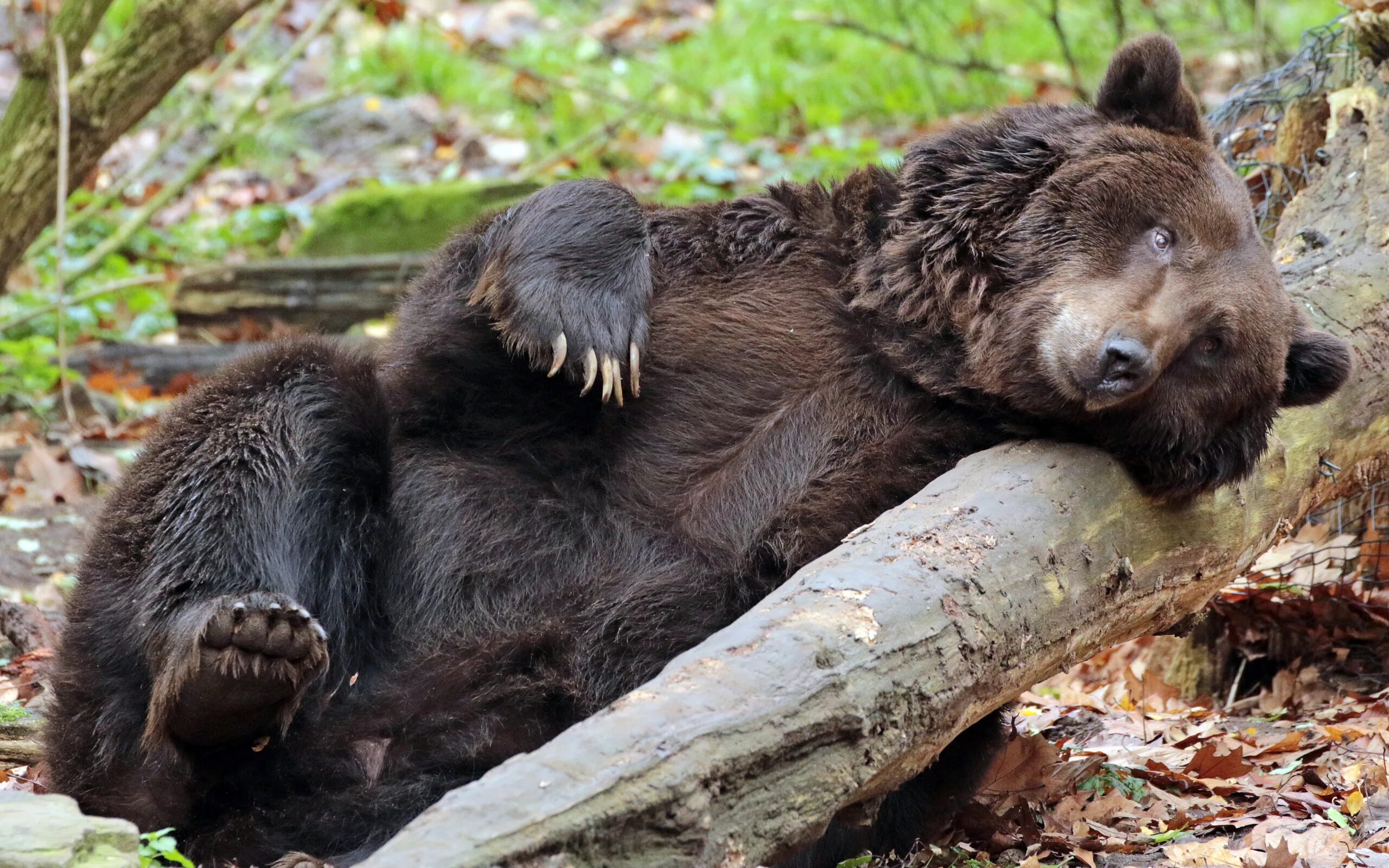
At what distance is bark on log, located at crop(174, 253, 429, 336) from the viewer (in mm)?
9594

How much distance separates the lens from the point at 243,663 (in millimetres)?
3311

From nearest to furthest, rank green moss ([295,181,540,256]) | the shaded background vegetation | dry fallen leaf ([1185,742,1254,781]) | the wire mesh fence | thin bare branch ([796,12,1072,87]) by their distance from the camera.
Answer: dry fallen leaf ([1185,742,1254,781])
the wire mesh fence
thin bare branch ([796,12,1072,87])
green moss ([295,181,540,256])
the shaded background vegetation

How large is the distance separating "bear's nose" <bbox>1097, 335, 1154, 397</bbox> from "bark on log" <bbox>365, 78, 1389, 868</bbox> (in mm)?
213

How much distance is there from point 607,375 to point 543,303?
32cm

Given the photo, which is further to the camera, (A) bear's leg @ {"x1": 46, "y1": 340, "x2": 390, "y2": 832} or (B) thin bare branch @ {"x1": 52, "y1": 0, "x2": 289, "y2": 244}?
(B) thin bare branch @ {"x1": 52, "y1": 0, "x2": 289, "y2": 244}

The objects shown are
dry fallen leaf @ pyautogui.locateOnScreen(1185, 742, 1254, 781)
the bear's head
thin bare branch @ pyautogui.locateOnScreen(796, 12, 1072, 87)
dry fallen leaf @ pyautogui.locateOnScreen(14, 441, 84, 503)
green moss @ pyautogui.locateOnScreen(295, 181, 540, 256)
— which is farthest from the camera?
green moss @ pyautogui.locateOnScreen(295, 181, 540, 256)

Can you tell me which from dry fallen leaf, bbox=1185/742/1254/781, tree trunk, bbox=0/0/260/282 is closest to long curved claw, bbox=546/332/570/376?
dry fallen leaf, bbox=1185/742/1254/781

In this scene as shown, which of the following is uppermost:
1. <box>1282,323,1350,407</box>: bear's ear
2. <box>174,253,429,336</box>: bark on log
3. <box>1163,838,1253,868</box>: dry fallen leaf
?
<box>1282,323,1350,407</box>: bear's ear

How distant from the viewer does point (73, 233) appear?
1077cm

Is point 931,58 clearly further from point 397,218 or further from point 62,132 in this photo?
point 62,132

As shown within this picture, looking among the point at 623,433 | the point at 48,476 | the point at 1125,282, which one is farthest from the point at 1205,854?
the point at 48,476

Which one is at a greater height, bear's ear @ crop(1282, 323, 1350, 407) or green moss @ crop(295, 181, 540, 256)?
bear's ear @ crop(1282, 323, 1350, 407)

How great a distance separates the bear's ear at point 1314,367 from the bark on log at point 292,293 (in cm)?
667

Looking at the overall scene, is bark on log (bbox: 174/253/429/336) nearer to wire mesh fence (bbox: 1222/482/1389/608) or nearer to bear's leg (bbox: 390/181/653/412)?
bear's leg (bbox: 390/181/653/412)
